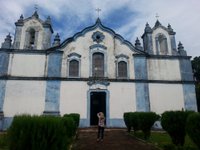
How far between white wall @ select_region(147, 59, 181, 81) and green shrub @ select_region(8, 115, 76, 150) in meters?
16.1

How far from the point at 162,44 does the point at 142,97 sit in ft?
21.7

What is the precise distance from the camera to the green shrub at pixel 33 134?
15.8 ft

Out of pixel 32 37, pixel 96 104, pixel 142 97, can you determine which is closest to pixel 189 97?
pixel 142 97

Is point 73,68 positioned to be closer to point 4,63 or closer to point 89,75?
point 89,75

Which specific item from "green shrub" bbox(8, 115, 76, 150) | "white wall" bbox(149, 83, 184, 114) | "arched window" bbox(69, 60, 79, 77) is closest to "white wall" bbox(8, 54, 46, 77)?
"arched window" bbox(69, 60, 79, 77)

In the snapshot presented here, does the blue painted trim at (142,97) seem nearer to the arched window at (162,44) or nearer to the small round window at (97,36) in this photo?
the arched window at (162,44)

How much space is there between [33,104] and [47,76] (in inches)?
108

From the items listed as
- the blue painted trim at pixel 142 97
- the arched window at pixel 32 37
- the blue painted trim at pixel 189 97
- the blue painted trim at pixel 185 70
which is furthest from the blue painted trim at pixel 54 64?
the blue painted trim at pixel 189 97

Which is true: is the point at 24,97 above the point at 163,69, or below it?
below

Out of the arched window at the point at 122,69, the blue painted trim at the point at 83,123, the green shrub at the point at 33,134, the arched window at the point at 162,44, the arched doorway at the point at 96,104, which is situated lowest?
the blue painted trim at the point at 83,123

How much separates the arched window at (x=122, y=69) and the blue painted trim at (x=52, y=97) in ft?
18.9

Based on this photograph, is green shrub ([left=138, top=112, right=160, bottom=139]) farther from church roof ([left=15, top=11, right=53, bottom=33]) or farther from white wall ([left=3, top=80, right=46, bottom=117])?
church roof ([left=15, top=11, right=53, bottom=33])

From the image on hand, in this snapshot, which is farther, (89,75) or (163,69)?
(163,69)

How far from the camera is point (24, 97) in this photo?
18266mm
